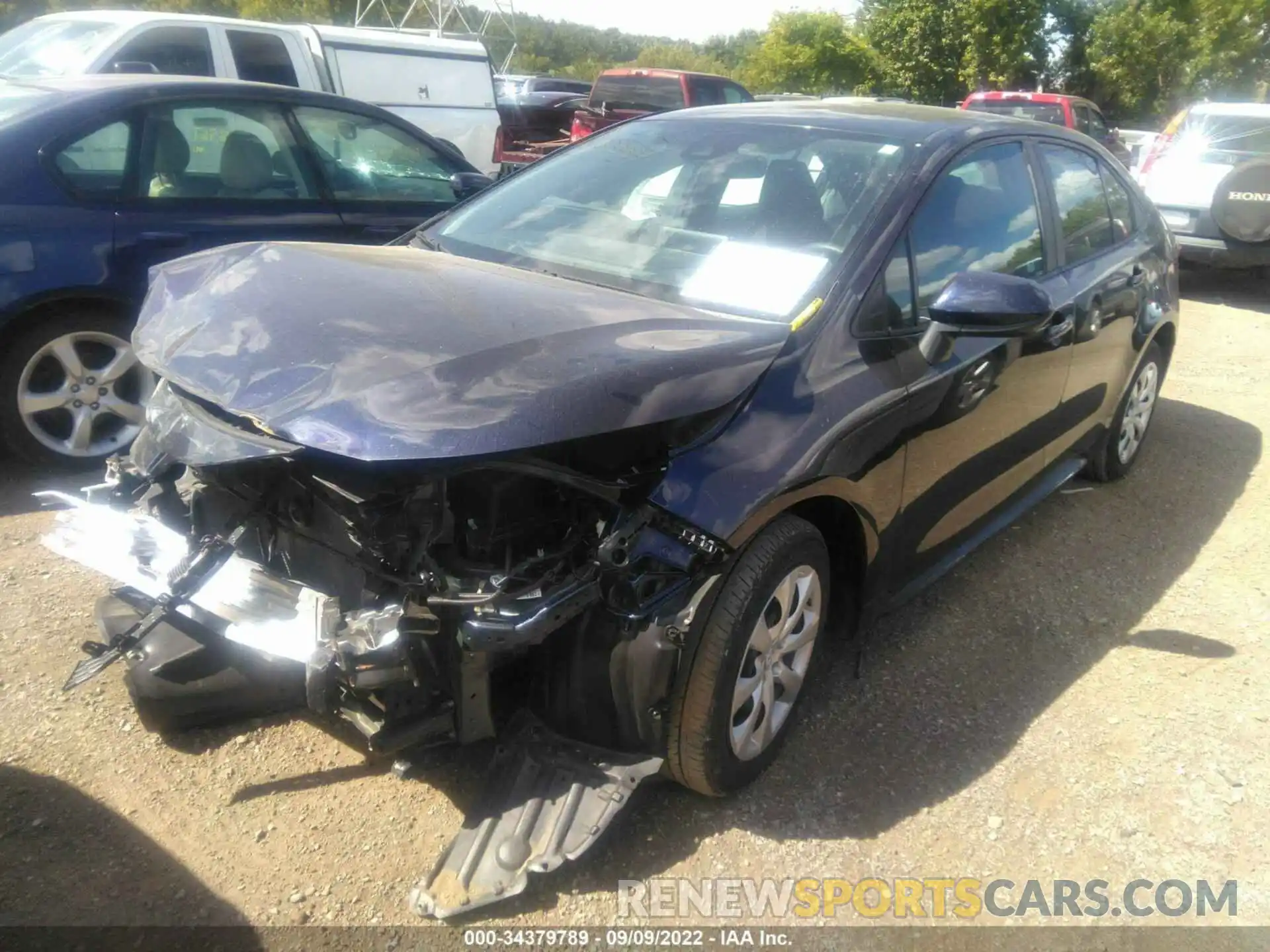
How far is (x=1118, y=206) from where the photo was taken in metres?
4.45

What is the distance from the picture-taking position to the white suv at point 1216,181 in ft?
28.4

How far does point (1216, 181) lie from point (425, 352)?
9.99 m

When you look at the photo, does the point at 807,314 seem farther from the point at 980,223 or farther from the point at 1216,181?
the point at 1216,181

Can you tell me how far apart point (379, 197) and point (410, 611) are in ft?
12.1

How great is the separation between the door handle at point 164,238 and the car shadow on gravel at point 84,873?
101 inches

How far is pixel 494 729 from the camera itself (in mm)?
2336

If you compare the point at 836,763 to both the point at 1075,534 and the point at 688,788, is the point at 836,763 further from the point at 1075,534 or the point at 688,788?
the point at 1075,534

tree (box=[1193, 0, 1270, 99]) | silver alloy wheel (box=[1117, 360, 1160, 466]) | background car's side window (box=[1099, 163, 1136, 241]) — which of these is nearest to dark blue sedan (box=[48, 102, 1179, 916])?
background car's side window (box=[1099, 163, 1136, 241])

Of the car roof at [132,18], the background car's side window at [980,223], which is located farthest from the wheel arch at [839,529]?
the car roof at [132,18]

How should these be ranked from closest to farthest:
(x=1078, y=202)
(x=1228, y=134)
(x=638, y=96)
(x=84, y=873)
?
(x=84, y=873)
(x=1078, y=202)
(x=1228, y=134)
(x=638, y=96)

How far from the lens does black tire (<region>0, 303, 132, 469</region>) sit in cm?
407

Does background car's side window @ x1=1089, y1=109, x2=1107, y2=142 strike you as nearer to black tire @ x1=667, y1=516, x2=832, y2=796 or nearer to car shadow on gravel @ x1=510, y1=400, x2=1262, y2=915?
car shadow on gravel @ x1=510, y1=400, x2=1262, y2=915

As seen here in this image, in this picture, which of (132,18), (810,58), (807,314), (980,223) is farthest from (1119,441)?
(810,58)

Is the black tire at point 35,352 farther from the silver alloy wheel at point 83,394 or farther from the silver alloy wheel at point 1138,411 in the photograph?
the silver alloy wheel at point 1138,411
